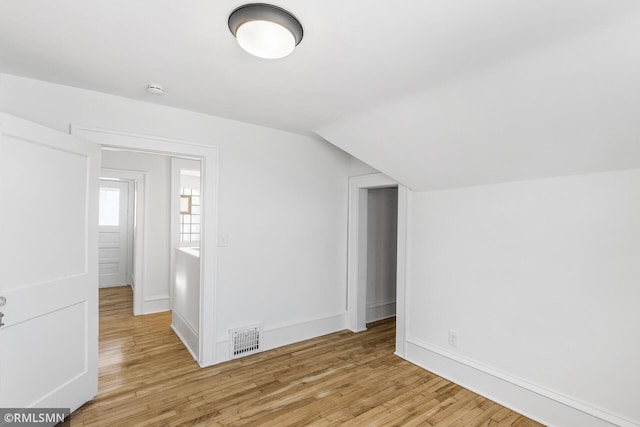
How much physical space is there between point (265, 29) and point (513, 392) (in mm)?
2962

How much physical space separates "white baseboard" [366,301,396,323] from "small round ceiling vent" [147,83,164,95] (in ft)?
11.6

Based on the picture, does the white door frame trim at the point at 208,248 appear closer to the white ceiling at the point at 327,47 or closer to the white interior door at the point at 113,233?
the white ceiling at the point at 327,47

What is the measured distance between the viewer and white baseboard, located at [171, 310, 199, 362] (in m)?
3.24

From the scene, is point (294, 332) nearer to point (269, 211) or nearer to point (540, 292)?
point (269, 211)

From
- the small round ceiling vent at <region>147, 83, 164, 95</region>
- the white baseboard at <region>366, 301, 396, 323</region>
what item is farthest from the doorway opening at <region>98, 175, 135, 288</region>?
the white baseboard at <region>366, 301, 396, 323</region>

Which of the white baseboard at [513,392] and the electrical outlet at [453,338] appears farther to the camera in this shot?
the electrical outlet at [453,338]

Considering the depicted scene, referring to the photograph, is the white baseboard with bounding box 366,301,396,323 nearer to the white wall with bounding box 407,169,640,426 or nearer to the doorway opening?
the white wall with bounding box 407,169,640,426

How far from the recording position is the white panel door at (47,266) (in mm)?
1835

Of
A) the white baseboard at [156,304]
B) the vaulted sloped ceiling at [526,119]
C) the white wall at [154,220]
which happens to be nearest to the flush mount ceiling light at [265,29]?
the vaulted sloped ceiling at [526,119]

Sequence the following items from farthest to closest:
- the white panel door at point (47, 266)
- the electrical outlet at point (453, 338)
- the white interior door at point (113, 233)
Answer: the white interior door at point (113, 233) < the electrical outlet at point (453, 338) < the white panel door at point (47, 266)

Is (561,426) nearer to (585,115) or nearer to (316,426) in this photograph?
(316,426)

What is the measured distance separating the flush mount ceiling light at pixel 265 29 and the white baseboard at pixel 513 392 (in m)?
2.79

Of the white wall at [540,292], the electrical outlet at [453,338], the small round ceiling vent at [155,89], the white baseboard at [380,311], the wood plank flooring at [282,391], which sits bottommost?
the wood plank flooring at [282,391]

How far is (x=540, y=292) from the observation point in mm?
2330
